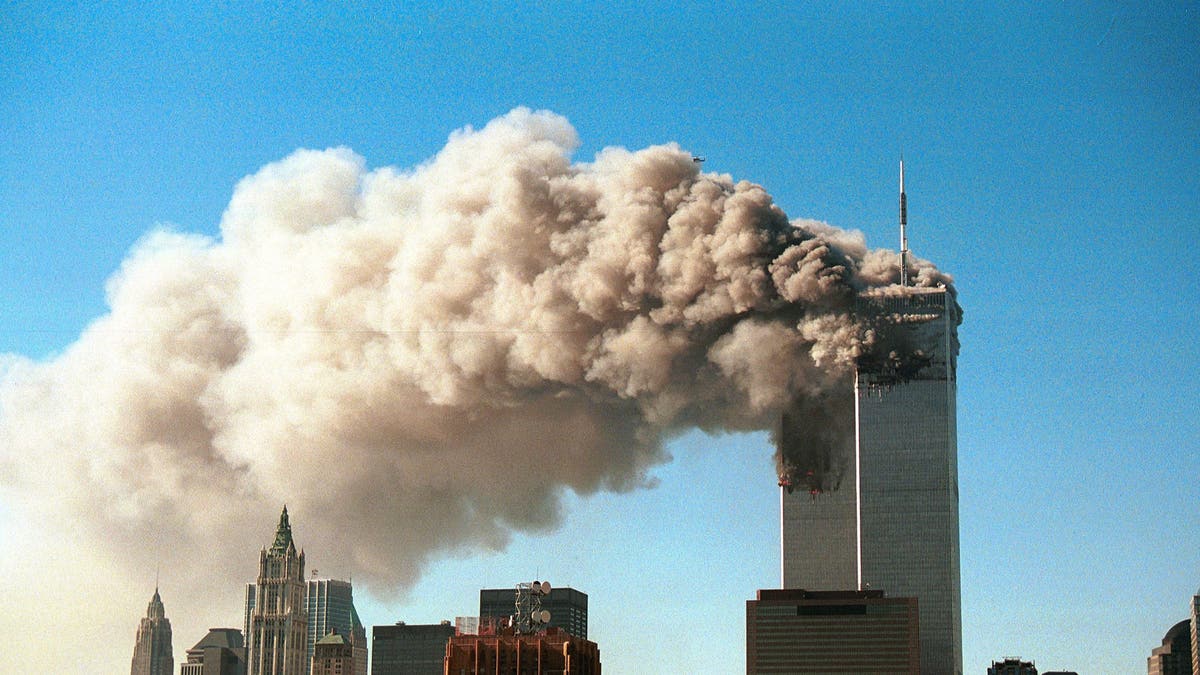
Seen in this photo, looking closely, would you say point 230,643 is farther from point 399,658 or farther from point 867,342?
point 867,342

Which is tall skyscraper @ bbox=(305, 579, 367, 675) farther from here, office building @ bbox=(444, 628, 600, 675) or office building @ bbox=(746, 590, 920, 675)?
office building @ bbox=(444, 628, 600, 675)

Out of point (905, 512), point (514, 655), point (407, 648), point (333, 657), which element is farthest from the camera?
point (333, 657)

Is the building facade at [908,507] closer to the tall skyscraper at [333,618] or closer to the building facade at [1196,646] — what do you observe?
the building facade at [1196,646]

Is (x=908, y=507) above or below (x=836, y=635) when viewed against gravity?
above

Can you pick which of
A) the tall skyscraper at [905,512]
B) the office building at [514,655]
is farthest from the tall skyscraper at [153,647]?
the office building at [514,655]

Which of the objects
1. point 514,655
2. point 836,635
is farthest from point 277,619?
point 514,655

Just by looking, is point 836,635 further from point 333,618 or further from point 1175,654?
point 333,618
